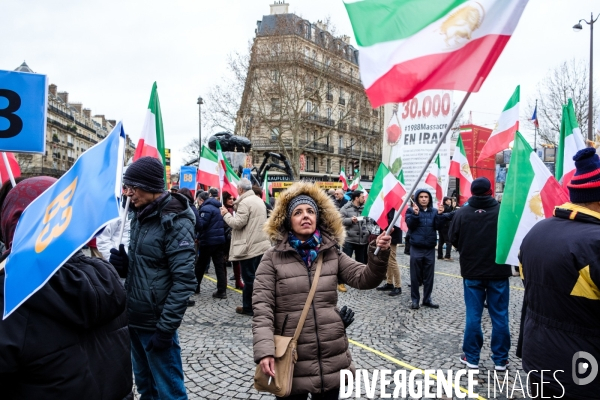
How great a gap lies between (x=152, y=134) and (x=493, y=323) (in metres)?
3.59

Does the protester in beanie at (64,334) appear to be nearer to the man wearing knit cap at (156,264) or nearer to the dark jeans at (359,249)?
the man wearing knit cap at (156,264)

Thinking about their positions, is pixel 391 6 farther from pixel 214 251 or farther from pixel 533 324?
pixel 214 251

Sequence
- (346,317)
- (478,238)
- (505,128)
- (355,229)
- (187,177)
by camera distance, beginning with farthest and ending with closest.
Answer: (187,177), (355,229), (505,128), (478,238), (346,317)

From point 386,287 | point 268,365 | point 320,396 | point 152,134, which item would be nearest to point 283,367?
point 268,365

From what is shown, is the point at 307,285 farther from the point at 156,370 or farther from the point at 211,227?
the point at 211,227

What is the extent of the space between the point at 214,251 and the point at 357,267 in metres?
4.80

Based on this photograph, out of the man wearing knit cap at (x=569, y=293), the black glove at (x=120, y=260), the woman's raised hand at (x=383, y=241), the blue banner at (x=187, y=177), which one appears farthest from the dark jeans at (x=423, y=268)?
the blue banner at (x=187, y=177)

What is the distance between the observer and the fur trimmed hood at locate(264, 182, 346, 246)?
8.45 feet

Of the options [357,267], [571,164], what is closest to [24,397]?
[357,267]

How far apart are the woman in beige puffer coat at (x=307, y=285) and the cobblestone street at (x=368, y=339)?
142 cm

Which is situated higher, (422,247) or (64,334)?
(64,334)

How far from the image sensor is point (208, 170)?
312 inches

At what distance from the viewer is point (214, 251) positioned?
22.8ft

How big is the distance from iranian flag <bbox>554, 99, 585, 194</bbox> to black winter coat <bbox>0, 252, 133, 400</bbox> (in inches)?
153
